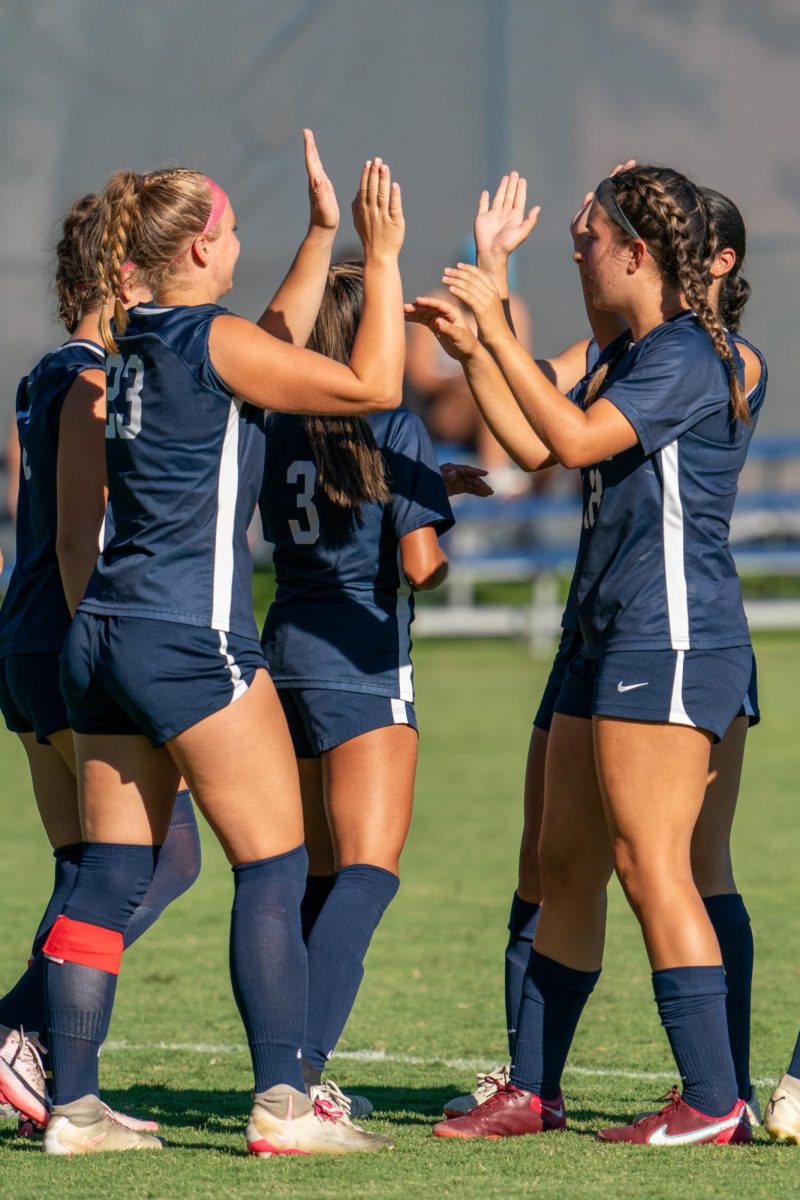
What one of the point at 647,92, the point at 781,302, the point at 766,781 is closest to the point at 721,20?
the point at 647,92

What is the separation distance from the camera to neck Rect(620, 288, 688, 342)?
324 cm

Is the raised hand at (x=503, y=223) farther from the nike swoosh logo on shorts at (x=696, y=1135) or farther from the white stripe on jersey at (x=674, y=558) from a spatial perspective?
the nike swoosh logo on shorts at (x=696, y=1135)

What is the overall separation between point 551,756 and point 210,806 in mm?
692

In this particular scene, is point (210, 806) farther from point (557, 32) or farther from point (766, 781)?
point (557, 32)

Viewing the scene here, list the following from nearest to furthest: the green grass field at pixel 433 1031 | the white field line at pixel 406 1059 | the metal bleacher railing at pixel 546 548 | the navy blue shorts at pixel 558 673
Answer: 1. the green grass field at pixel 433 1031
2. the navy blue shorts at pixel 558 673
3. the white field line at pixel 406 1059
4. the metal bleacher railing at pixel 546 548

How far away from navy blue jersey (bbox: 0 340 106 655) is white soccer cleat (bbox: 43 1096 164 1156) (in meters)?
0.94

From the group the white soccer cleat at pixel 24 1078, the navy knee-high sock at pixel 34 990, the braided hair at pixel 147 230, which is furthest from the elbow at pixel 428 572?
the white soccer cleat at pixel 24 1078

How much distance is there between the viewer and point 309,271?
3.34 metres

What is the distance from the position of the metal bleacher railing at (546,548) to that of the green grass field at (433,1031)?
164 inches

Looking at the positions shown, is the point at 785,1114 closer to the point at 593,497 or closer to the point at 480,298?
the point at 593,497

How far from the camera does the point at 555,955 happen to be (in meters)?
3.36

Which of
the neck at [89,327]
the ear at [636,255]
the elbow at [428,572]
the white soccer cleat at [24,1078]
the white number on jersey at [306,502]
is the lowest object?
the white soccer cleat at [24,1078]

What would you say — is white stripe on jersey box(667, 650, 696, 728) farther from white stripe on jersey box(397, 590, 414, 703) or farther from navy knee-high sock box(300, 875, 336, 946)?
navy knee-high sock box(300, 875, 336, 946)

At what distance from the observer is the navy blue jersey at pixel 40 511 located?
3.47 meters
